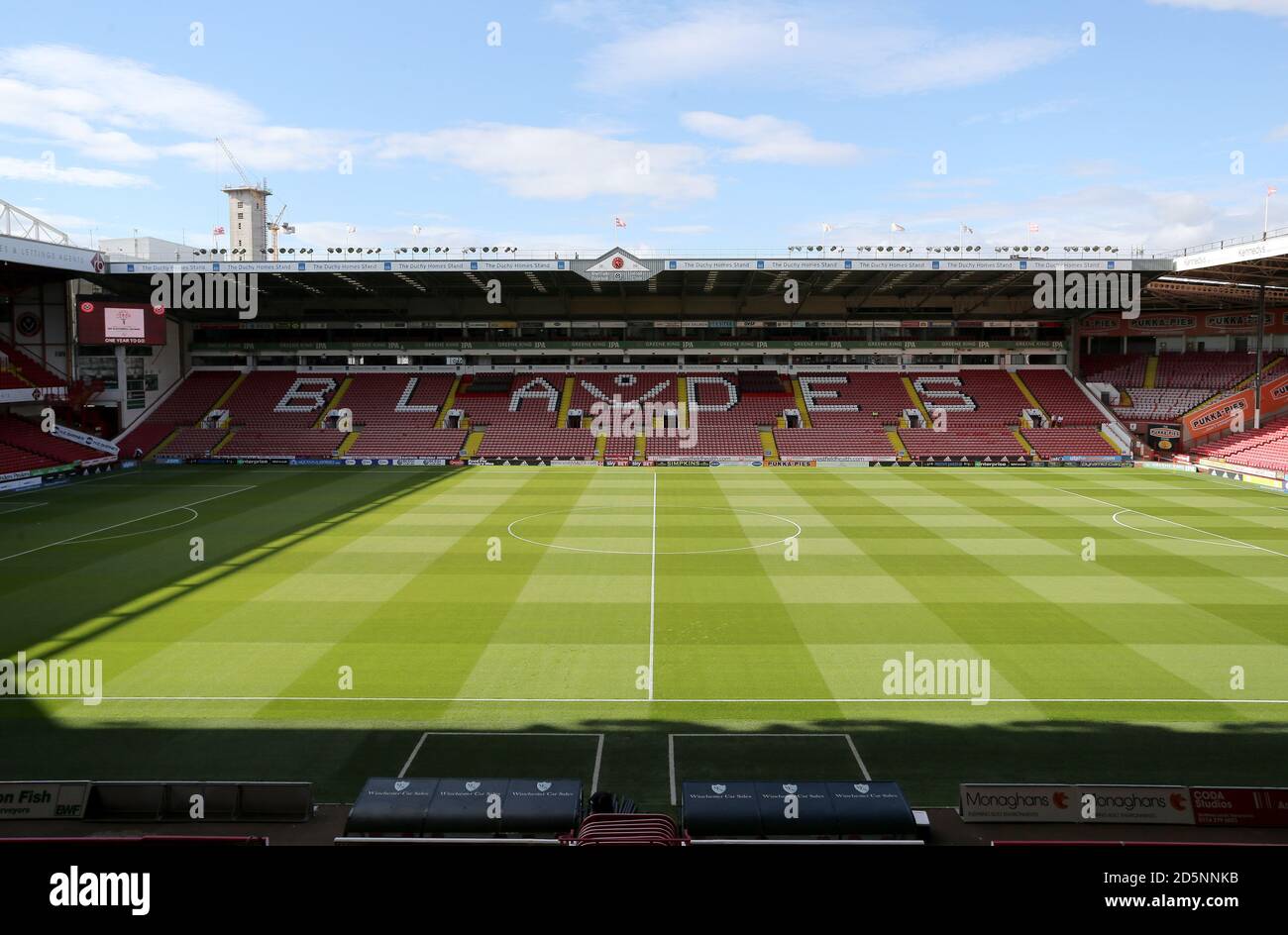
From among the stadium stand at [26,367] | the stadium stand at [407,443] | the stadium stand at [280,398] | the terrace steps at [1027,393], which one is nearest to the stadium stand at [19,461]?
the stadium stand at [26,367]

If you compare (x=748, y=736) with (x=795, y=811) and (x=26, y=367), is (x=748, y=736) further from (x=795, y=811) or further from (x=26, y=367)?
(x=26, y=367)

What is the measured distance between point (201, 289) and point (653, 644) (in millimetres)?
53485

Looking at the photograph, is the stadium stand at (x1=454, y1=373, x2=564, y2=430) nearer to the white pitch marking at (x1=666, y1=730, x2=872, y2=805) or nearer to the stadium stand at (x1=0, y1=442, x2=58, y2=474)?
the stadium stand at (x1=0, y1=442, x2=58, y2=474)

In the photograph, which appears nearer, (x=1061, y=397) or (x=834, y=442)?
(x=834, y=442)

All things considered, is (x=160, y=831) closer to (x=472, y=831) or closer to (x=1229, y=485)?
(x=472, y=831)

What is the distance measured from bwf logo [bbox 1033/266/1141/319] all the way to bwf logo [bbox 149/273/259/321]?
2107 inches

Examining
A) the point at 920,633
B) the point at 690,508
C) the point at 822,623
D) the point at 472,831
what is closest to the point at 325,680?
the point at 472,831

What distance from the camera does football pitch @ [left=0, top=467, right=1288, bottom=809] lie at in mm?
14664

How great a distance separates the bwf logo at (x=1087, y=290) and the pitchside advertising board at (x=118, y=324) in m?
55.9

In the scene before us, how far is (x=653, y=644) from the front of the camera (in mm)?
20234


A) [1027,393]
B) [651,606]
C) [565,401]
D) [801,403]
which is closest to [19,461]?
[565,401]

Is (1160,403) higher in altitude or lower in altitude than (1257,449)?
higher
